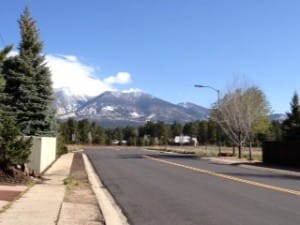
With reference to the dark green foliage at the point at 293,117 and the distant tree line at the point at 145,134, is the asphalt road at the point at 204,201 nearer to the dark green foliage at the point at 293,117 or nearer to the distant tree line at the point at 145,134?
the dark green foliage at the point at 293,117

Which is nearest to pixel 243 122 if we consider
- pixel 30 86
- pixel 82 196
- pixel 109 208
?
pixel 30 86

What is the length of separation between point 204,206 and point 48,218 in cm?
461

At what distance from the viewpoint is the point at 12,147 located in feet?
69.6

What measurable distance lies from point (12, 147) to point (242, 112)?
38.3m

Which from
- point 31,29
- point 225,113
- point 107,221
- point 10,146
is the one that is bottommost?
point 107,221

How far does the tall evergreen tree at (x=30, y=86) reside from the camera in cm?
3672

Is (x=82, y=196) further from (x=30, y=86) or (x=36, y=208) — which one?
(x=30, y=86)

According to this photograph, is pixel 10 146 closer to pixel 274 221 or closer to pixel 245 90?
pixel 274 221

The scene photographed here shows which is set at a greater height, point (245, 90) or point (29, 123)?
point (245, 90)

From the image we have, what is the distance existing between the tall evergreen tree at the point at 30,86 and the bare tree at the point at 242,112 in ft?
75.2

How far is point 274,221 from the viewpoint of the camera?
12.6 metres

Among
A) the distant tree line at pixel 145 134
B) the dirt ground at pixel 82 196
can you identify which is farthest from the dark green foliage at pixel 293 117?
the dirt ground at pixel 82 196

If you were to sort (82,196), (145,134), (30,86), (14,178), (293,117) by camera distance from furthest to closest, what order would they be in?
1. (145,134)
2. (293,117)
3. (30,86)
4. (14,178)
5. (82,196)

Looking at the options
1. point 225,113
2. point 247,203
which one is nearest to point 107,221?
point 247,203
